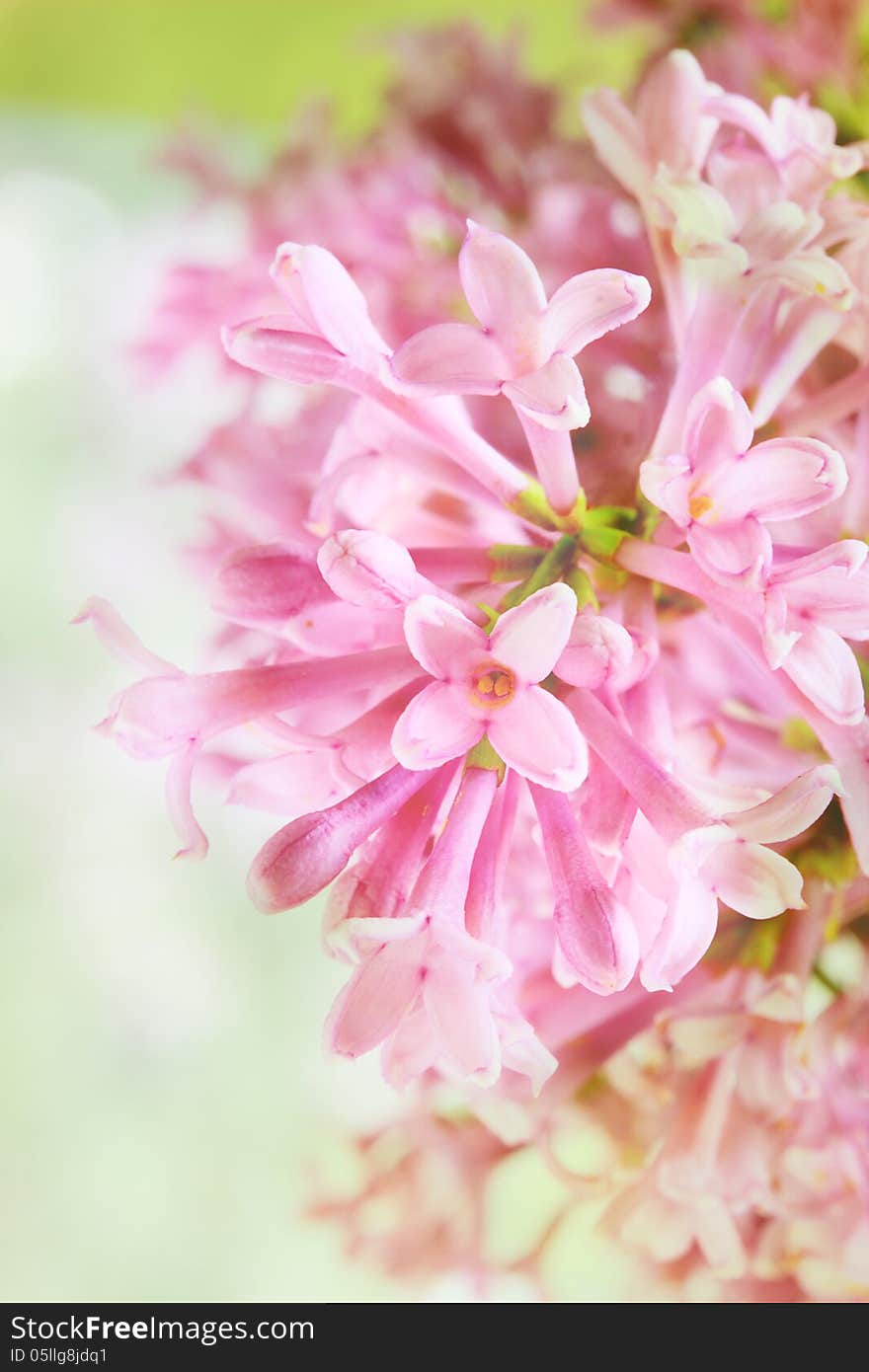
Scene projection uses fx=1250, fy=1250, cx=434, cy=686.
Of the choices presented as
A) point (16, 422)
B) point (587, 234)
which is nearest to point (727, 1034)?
point (587, 234)

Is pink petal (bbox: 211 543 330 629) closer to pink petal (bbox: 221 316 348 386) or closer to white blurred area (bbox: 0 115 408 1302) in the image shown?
pink petal (bbox: 221 316 348 386)

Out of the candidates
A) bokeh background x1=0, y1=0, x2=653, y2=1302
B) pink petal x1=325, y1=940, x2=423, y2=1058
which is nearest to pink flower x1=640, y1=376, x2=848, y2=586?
pink petal x1=325, y1=940, x2=423, y2=1058

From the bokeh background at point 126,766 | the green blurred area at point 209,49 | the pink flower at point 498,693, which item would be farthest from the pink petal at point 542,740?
the green blurred area at point 209,49

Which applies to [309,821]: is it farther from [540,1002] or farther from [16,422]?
[16,422]

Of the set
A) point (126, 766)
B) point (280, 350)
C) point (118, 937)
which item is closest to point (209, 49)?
point (126, 766)

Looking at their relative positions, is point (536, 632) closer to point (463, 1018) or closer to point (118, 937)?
point (463, 1018)

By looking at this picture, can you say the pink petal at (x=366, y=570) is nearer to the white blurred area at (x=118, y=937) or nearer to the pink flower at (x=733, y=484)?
the pink flower at (x=733, y=484)
